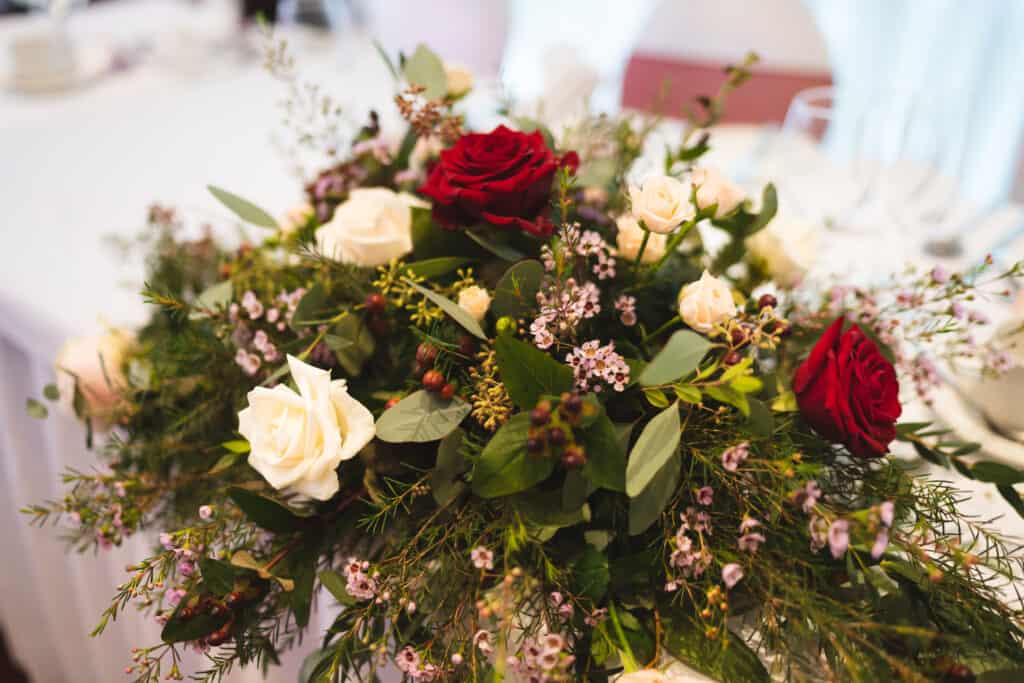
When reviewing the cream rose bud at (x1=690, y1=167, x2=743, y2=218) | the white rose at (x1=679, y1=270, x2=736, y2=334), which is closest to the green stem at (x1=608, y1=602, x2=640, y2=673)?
the white rose at (x1=679, y1=270, x2=736, y2=334)

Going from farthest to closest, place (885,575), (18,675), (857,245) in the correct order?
(18,675), (857,245), (885,575)

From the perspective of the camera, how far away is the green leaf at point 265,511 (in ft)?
1.94

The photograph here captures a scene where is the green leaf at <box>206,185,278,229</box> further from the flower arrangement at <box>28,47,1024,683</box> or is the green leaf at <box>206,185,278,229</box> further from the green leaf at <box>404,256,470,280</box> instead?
the green leaf at <box>404,256,470,280</box>

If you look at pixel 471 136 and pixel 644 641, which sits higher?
pixel 471 136

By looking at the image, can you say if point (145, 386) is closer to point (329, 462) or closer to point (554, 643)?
point (329, 462)

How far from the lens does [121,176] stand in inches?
57.4

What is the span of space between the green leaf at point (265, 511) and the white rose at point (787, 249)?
0.53 m

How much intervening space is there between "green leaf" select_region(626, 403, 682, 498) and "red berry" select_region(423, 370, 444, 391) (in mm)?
151

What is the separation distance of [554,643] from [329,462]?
196mm

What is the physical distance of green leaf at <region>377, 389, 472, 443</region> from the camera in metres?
0.57

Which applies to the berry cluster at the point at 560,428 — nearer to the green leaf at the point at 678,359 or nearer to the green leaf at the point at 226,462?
the green leaf at the point at 678,359

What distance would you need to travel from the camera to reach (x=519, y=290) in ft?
1.95

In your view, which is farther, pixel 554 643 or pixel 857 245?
pixel 857 245

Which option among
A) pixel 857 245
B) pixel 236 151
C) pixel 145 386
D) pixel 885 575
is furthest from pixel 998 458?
pixel 236 151
